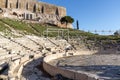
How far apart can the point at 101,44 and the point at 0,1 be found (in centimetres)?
2650

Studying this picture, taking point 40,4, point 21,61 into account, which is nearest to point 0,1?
point 40,4

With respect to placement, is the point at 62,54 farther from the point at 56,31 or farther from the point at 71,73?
the point at 56,31

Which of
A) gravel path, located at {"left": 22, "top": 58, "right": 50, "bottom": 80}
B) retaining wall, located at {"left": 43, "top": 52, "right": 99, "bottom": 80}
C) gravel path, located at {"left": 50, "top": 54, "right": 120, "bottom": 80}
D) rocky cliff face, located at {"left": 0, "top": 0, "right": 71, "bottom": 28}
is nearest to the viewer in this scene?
retaining wall, located at {"left": 43, "top": 52, "right": 99, "bottom": 80}

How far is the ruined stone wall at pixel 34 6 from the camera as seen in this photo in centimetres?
5623

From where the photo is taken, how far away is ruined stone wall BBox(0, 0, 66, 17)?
184ft

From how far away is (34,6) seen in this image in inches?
2440

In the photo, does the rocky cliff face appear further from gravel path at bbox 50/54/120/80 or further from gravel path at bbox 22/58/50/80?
gravel path at bbox 22/58/50/80

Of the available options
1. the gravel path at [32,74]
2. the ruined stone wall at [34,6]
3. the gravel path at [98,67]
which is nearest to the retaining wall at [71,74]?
the gravel path at [32,74]

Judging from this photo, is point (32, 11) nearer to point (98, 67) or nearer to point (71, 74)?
point (98, 67)

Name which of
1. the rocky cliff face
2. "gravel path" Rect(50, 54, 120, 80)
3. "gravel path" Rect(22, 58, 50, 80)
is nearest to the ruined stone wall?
the rocky cliff face

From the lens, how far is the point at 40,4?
6312 centimetres

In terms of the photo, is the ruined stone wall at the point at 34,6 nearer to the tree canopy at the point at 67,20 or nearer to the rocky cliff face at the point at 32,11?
the rocky cliff face at the point at 32,11

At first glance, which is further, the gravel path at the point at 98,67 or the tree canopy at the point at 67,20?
the tree canopy at the point at 67,20

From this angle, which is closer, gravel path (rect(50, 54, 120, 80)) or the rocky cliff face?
gravel path (rect(50, 54, 120, 80))
